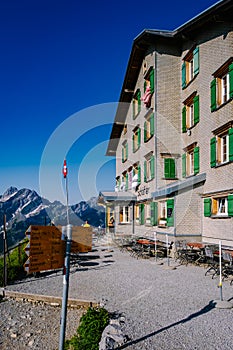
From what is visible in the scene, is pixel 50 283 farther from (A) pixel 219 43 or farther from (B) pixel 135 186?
(B) pixel 135 186

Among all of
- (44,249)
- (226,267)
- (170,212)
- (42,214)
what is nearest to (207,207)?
(170,212)

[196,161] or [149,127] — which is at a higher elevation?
[149,127]

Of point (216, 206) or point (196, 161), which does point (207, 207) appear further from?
point (196, 161)

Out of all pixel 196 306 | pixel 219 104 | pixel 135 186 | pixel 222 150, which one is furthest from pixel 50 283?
pixel 135 186

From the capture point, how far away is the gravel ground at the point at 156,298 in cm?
505

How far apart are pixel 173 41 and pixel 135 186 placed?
34.2ft

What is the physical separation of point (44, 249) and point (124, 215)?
70.5 ft

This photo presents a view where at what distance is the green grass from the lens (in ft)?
16.0

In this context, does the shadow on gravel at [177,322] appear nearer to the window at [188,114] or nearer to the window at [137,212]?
the window at [188,114]

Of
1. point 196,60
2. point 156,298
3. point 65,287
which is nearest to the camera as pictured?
point 65,287

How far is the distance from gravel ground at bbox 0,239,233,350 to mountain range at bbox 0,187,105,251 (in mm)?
2096

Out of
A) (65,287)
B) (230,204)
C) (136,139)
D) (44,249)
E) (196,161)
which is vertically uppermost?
(136,139)

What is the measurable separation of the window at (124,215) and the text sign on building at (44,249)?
20770 millimetres

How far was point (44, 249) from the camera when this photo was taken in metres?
4.19
